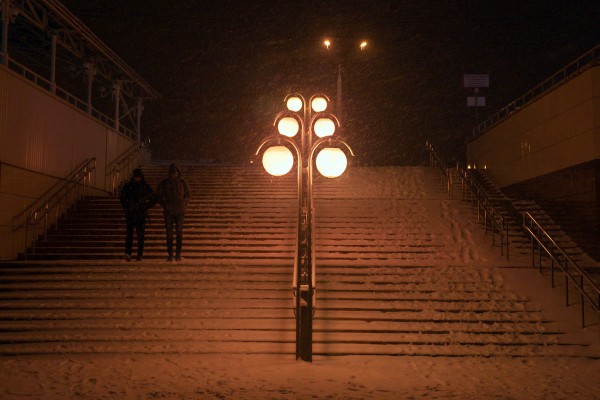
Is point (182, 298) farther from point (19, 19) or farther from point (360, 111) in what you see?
point (360, 111)

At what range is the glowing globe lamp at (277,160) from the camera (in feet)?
26.4

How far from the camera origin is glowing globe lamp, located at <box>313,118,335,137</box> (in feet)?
30.5

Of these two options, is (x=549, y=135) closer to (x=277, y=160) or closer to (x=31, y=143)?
(x=277, y=160)

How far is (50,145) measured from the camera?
15.4 meters

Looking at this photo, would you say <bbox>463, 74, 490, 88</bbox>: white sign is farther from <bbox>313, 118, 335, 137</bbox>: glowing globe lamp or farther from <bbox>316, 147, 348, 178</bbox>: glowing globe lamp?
<bbox>316, 147, 348, 178</bbox>: glowing globe lamp

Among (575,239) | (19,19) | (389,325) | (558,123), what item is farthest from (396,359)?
(19,19)

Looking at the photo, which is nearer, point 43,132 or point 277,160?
point 277,160

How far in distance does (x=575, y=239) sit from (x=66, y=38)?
15.1 meters

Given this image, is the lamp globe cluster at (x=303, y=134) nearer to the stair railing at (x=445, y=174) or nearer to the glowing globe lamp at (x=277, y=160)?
the glowing globe lamp at (x=277, y=160)

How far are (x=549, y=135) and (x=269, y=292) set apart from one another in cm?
939

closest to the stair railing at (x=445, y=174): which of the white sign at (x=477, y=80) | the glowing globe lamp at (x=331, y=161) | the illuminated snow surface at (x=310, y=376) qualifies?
the white sign at (x=477, y=80)

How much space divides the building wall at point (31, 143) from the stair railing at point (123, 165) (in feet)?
4.24

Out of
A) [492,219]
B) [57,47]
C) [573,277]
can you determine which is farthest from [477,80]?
[57,47]

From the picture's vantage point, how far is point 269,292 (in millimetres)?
10320
